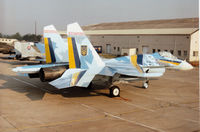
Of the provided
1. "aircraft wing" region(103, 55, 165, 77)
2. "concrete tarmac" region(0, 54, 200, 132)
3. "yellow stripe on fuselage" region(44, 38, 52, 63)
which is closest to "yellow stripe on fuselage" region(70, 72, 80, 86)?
"concrete tarmac" region(0, 54, 200, 132)

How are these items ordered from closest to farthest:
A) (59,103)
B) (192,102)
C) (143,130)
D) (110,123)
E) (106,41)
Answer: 1. (143,130)
2. (110,123)
3. (59,103)
4. (192,102)
5. (106,41)

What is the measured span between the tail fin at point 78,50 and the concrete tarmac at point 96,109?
6.23 ft

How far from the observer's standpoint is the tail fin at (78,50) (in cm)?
1269

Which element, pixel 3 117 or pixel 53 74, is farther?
pixel 53 74

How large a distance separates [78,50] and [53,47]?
11.8 ft

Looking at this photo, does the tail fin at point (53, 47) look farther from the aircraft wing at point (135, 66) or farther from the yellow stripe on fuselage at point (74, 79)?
the yellow stripe on fuselage at point (74, 79)

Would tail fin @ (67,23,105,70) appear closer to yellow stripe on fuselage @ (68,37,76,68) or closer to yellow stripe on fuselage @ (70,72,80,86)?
yellow stripe on fuselage @ (68,37,76,68)

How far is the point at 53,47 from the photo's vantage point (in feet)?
51.9

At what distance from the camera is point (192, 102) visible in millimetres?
12719

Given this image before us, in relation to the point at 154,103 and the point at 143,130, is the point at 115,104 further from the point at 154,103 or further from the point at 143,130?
the point at 143,130

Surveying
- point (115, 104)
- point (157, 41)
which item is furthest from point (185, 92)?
point (157, 41)

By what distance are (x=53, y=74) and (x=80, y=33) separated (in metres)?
2.76

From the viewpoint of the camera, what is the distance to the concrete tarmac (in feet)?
27.7

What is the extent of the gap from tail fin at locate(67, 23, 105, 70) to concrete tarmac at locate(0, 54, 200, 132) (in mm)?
1900
